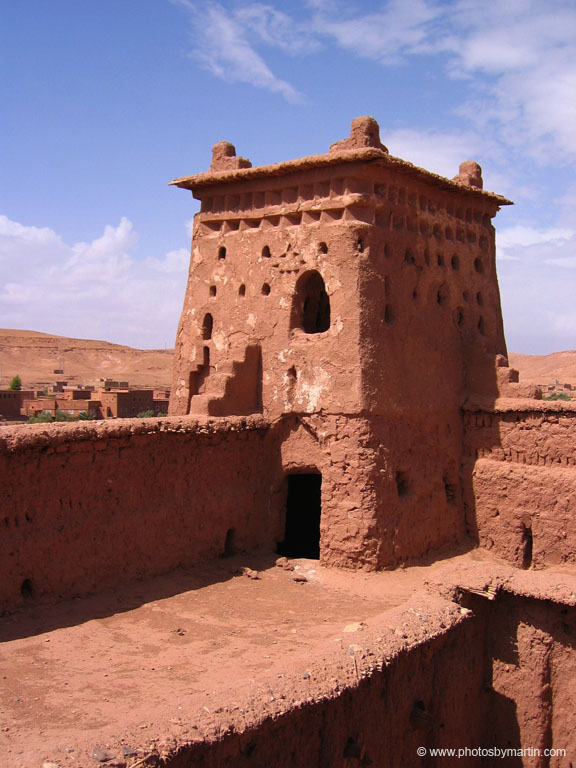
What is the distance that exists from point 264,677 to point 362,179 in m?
7.88

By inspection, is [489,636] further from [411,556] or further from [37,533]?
[37,533]

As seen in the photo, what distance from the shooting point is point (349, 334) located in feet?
37.8

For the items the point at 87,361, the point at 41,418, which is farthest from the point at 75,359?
the point at 41,418

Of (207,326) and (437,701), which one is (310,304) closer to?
(207,326)

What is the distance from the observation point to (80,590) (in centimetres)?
923

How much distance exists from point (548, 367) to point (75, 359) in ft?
155

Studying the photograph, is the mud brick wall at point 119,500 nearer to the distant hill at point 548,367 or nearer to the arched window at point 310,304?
the arched window at point 310,304

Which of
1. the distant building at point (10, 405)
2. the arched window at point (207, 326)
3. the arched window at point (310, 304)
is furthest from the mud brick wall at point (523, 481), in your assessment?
the distant building at point (10, 405)

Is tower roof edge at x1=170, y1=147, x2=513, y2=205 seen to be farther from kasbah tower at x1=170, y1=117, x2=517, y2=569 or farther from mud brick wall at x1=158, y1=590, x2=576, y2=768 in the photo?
mud brick wall at x1=158, y1=590, x2=576, y2=768

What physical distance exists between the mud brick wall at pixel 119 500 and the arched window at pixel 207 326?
221cm

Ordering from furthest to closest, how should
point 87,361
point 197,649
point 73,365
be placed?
point 87,361
point 73,365
point 197,649

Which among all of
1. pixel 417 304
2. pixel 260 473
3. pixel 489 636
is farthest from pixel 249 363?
pixel 489 636

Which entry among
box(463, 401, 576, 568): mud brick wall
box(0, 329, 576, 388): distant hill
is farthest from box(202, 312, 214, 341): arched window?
box(0, 329, 576, 388): distant hill

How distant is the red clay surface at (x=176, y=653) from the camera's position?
18.0 feet
